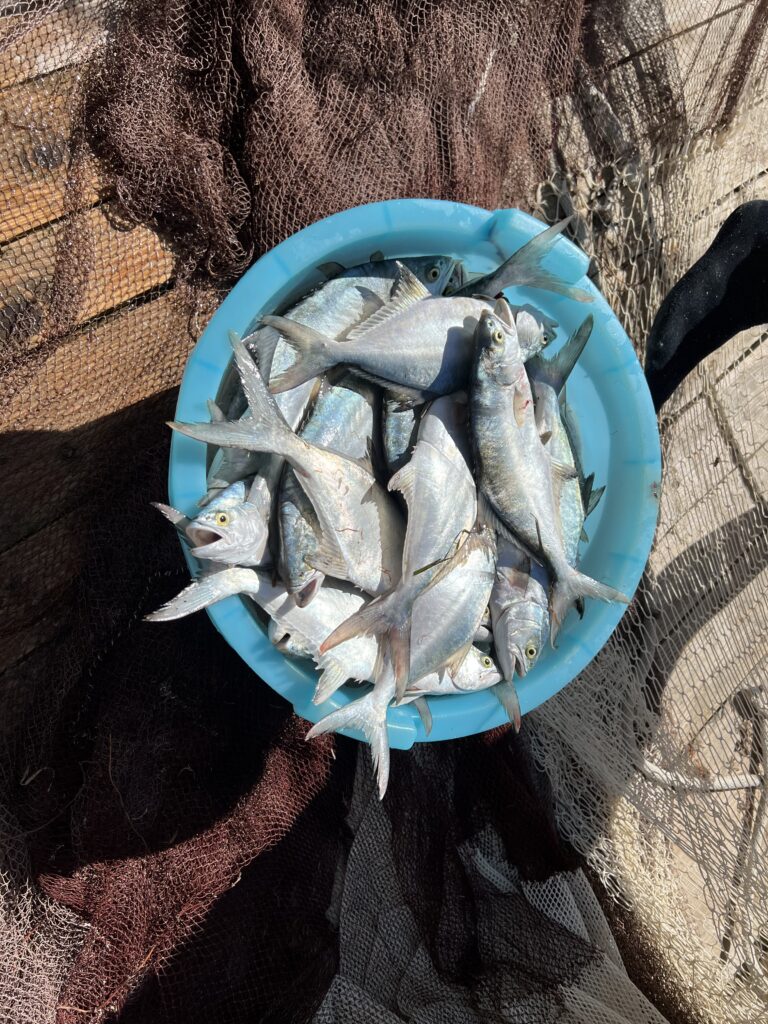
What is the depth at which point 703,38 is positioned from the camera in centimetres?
256

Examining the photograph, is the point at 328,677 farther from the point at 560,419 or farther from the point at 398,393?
the point at 560,419

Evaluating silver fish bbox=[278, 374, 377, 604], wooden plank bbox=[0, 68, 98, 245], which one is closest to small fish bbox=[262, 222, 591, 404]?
silver fish bbox=[278, 374, 377, 604]

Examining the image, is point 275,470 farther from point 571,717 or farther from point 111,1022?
point 111,1022

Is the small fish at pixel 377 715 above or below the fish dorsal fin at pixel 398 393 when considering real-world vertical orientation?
below

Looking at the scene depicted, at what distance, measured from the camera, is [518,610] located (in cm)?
196

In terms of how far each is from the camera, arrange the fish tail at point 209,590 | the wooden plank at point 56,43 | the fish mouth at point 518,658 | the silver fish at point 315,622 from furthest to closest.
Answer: the wooden plank at point 56,43 → the fish mouth at point 518,658 → the silver fish at point 315,622 → the fish tail at point 209,590

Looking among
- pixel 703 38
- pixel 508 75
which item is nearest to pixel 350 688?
pixel 508 75

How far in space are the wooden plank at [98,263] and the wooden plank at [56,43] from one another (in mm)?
397

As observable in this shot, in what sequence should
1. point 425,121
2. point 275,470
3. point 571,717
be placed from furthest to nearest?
1. point 571,717
2. point 425,121
3. point 275,470

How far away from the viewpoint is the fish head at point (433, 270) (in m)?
1.93

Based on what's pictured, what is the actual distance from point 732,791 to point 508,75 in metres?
2.61

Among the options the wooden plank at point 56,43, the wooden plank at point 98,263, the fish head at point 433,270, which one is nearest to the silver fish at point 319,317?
the fish head at point 433,270

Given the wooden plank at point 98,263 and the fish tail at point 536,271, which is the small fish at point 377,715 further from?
the wooden plank at point 98,263

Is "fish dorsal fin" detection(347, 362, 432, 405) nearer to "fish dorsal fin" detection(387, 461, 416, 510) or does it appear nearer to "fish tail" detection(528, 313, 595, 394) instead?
"fish dorsal fin" detection(387, 461, 416, 510)
